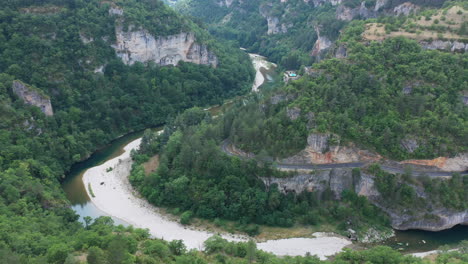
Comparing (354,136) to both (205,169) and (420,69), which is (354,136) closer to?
(420,69)

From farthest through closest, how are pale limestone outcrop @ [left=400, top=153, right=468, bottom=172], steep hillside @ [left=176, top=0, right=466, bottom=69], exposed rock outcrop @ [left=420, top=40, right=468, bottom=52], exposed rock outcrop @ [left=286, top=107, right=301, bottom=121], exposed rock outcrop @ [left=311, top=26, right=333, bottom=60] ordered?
exposed rock outcrop @ [left=311, top=26, right=333, bottom=60], steep hillside @ [left=176, top=0, right=466, bottom=69], exposed rock outcrop @ [left=420, top=40, right=468, bottom=52], exposed rock outcrop @ [left=286, top=107, right=301, bottom=121], pale limestone outcrop @ [left=400, top=153, right=468, bottom=172]

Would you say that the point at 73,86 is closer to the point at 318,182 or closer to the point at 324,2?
the point at 318,182

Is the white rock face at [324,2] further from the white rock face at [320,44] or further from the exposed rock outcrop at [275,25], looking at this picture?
the white rock face at [320,44]

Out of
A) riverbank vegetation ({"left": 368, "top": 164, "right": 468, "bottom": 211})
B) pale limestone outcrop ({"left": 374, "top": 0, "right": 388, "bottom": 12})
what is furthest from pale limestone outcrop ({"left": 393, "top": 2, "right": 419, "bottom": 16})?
riverbank vegetation ({"left": 368, "top": 164, "right": 468, "bottom": 211})

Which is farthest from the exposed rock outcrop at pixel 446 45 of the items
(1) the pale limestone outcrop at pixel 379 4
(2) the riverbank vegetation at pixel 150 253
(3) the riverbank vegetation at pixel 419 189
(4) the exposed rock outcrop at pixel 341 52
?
(1) the pale limestone outcrop at pixel 379 4

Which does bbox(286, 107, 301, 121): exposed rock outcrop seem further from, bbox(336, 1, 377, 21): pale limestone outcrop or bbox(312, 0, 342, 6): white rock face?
bbox(312, 0, 342, 6): white rock face

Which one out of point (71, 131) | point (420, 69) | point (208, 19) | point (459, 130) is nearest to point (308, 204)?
point (459, 130)

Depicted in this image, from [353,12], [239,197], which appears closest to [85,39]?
[239,197]
